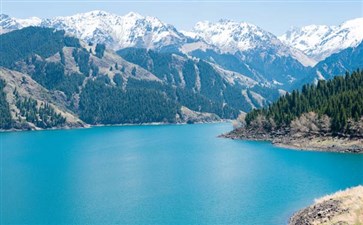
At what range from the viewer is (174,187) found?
5438 inches

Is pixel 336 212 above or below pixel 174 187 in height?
above

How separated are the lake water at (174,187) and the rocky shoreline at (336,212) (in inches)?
258

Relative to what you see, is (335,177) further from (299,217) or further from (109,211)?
(109,211)

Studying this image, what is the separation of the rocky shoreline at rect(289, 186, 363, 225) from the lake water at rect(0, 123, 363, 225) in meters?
6.56

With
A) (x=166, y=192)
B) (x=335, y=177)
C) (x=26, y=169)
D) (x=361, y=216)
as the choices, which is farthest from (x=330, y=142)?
(x=361, y=216)

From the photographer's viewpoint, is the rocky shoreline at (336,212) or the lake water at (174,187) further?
the lake water at (174,187)

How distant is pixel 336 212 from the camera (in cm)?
8394

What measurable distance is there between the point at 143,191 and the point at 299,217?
4783 cm

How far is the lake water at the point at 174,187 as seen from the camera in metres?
108

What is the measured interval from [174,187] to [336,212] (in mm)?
60016

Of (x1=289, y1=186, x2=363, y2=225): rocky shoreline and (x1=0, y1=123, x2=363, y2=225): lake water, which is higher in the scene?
(x1=289, y1=186, x2=363, y2=225): rocky shoreline

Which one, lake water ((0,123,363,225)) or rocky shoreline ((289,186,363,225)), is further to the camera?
lake water ((0,123,363,225))

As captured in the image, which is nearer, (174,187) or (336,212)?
(336,212)

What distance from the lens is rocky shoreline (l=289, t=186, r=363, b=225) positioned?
80250mm
